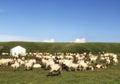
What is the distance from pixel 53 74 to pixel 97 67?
13.8 metres

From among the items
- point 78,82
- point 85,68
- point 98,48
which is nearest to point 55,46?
point 98,48

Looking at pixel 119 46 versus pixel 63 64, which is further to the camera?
pixel 119 46

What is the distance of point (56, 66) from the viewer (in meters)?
42.3

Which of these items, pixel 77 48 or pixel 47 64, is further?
pixel 77 48

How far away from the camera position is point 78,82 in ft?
112

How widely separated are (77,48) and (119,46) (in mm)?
20596

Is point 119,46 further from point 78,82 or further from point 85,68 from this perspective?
point 78,82

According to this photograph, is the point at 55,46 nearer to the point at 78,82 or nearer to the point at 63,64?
the point at 63,64

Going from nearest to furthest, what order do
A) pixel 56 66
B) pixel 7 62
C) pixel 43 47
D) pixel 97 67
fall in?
pixel 56 66
pixel 97 67
pixel 7 62
pixel 43 47

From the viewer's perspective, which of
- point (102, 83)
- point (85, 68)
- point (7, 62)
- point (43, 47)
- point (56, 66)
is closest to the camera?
point (102, 83)

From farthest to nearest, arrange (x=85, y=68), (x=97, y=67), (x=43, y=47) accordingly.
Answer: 1. (x=43, y=47)
2. (x=97, y=67)
3. (x=85, y=68)

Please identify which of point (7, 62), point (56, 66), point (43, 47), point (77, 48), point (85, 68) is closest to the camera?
point (56, 66)

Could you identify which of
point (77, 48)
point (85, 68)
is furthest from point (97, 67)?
point (77, 48)

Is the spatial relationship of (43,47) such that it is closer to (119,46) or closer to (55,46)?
(55,46)
